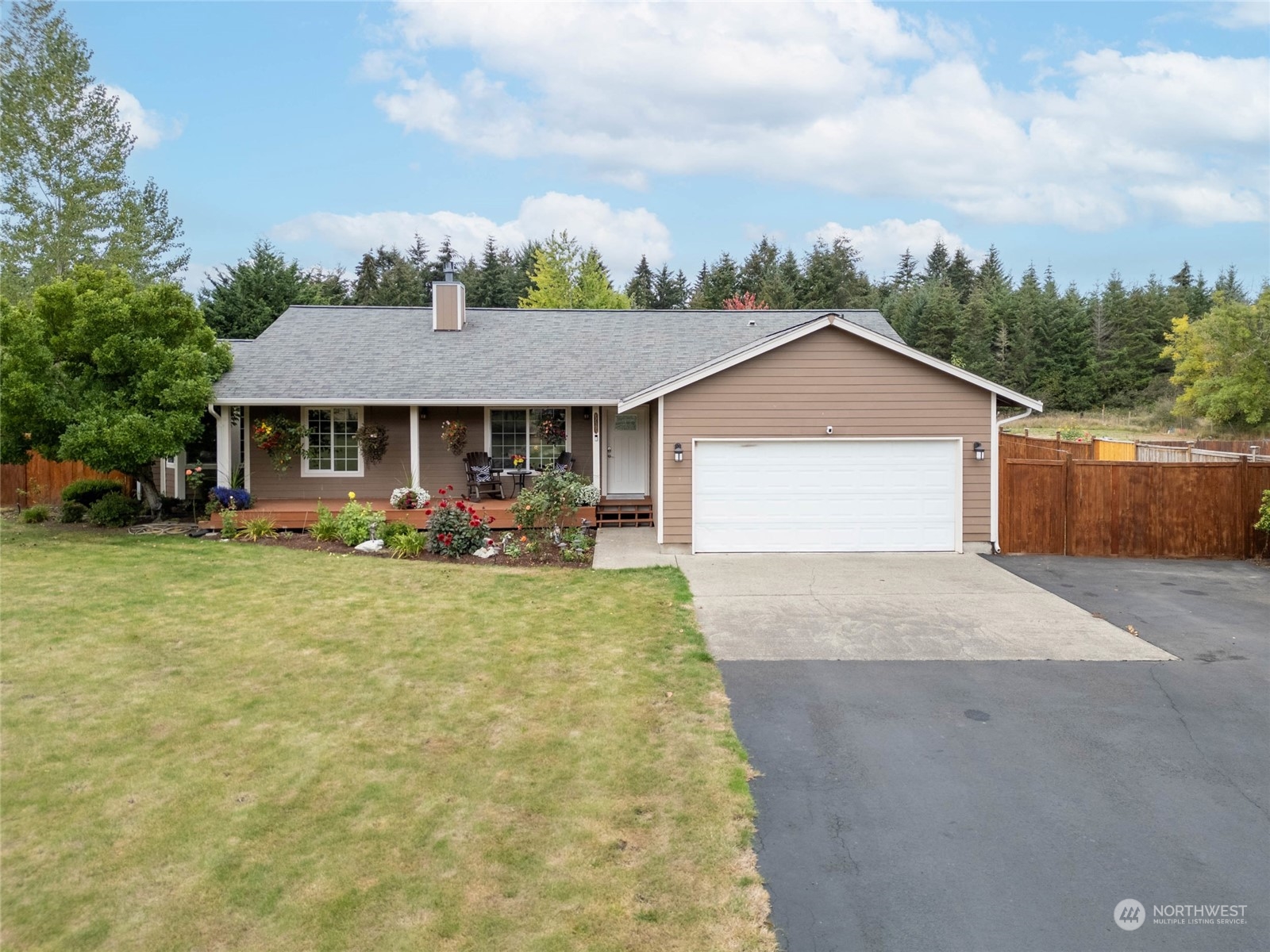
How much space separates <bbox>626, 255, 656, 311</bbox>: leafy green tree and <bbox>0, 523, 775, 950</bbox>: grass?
48924mm

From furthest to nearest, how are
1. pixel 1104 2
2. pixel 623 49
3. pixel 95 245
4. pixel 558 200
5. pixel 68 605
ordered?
pixel 558 200 → pixel 95 245 → pixel 623 49 → pixel 1104 2 → pixel 68 605

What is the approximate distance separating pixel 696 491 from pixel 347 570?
5.20 meters

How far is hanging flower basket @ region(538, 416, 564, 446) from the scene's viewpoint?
48.9 ft

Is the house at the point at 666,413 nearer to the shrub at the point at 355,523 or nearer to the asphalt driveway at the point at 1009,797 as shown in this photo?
the shrub at the point at 355,523

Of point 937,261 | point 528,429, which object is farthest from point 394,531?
point 937,261

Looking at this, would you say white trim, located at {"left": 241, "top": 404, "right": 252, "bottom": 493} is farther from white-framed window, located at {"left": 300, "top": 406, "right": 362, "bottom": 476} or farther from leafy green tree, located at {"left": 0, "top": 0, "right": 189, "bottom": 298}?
leafy green tree, located at {"left": 0, "top": 0, "right": 189, "bottom": 298}

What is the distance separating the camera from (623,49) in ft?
46.9

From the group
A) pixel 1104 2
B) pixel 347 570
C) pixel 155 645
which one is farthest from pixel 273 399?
pixel 1104 2

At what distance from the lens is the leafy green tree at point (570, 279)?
118ft

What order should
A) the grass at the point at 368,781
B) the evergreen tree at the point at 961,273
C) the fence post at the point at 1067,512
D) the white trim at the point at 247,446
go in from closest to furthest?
the grass at the point at 368,781, the fence post at the point at 1067,512, the white trim at the point at 247,446, the evergreen tree at the point at 961,273

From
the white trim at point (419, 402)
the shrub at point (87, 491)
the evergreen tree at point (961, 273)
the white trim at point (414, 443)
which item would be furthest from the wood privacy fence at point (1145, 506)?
the evergreen tree at point (961, 273)

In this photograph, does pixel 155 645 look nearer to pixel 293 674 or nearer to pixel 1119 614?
pixel 293 674

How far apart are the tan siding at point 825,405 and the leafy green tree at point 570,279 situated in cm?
2455

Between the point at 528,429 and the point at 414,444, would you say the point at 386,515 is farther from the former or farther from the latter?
the point at 528,429
